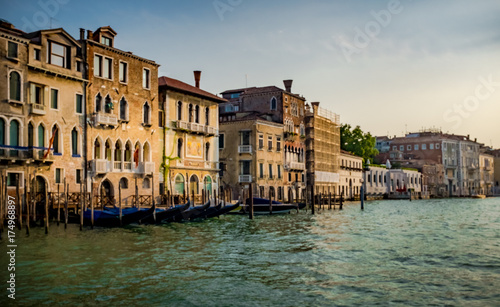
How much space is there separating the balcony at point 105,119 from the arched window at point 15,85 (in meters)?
3.91

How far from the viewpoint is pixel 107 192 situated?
25.8 metres

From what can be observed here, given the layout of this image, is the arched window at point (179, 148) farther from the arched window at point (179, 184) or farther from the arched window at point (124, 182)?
the arched window at point (124, 182)

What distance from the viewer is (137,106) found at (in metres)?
27.5

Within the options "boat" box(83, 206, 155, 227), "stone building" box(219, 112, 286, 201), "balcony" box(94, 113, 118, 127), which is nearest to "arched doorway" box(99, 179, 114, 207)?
"balcony" box(94, 113, 118, 127)

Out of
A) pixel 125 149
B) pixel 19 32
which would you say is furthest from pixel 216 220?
pixel 19 32

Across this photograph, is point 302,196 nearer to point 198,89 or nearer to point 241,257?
point 198,89

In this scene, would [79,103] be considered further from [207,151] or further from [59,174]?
[207,151]

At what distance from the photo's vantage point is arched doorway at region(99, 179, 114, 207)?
2490 centimetres

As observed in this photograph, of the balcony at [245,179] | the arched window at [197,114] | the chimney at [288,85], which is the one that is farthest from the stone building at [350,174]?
the arched window at [197,114]

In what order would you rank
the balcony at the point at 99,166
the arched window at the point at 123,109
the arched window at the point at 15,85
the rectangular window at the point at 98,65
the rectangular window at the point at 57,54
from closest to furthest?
1. the arched window at the point at 15,85
2. the rectangular window at the point at 57,54
3. the balcony at the point at 99,166
4. the rectangular window at the point at 98,65
5. the arched window at the point at 123,109

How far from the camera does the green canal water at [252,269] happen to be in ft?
30.3

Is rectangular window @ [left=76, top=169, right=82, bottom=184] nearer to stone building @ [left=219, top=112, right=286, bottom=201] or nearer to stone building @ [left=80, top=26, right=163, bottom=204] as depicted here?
stone building @ [left=80, top=26, right=163, bottom=204]

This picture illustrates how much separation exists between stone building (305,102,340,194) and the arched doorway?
24664mm

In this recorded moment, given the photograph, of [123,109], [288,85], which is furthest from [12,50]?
[288,85]
